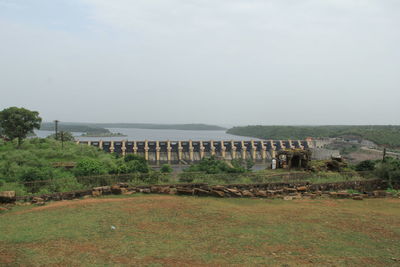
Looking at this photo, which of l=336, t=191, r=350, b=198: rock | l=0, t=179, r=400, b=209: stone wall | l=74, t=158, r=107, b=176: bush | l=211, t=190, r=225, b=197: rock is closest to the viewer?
l=0, t=179, r=400, b=209: stone wall

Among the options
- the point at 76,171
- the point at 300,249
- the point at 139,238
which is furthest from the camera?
the point at 76,171

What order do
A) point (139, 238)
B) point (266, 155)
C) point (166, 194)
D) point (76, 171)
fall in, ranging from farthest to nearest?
point (266, 155), point (76, 171), point (166, 194), point (139, 238)

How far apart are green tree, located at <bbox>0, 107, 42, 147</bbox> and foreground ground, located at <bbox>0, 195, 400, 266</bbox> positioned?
2931cm

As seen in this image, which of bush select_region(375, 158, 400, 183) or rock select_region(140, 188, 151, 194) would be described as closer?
rock select_region(140, 188, 151, 194)

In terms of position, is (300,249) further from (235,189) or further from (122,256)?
(235,189)

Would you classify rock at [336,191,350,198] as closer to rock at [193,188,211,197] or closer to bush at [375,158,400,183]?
bush at [375,158,400,183]

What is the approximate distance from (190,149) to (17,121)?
135ft

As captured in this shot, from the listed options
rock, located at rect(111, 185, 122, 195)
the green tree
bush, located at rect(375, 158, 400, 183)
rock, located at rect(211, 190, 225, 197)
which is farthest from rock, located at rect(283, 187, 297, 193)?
the green tree

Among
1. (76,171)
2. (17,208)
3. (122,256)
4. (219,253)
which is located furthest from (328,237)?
(76,171)

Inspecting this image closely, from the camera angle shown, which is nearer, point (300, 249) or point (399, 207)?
point (300, 249)

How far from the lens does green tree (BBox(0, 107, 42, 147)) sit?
3750 cm

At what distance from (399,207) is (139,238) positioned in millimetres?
12919

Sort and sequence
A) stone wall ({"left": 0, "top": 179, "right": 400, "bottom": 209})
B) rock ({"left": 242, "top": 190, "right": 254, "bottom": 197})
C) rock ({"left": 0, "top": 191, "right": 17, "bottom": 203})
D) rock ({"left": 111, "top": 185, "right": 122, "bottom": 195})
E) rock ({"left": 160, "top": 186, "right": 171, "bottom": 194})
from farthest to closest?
rock ({"left": 160, "top": 186, "right": 171, "bottom": 194}) < rock ({"left": 242, "top": 190, "right": 254, "bottom": 197}) < rock ({"left": 111, "top": 185, "right": 122, "bottom": 195}) < stone wall ({"left": 0, "top": 179, "right": 400, "bottom": 209}) < rock ({"left": 0, "top": 191, "right": 17, "bottom": 203})

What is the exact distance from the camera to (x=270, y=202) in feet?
49.3
